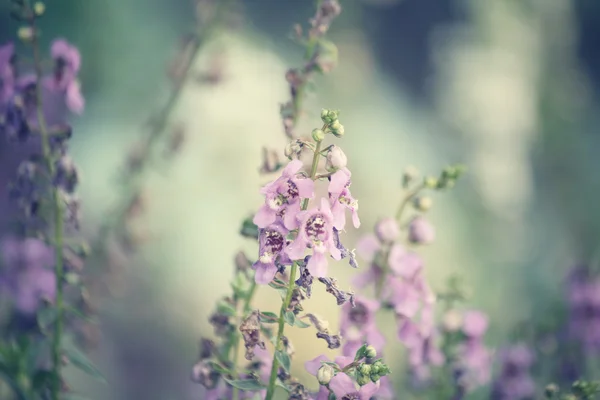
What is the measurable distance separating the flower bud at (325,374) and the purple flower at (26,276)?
37.7 inches

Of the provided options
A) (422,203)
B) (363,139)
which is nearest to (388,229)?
(422,203)

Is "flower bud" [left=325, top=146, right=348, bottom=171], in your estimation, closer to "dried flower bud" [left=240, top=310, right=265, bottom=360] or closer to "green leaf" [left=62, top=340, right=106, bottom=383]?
"dried flower bud" [left=240, top=310, right=265, bottom=360]

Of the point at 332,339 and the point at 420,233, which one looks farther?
the point at 420,233

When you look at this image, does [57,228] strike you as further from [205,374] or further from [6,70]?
[205,374]

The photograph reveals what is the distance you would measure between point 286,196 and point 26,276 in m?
1.04

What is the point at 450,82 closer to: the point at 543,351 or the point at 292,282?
the point at 543,351

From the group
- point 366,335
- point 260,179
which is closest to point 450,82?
point 260,179

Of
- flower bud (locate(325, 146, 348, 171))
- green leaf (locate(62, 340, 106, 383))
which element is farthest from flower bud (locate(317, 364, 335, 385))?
green leaf (locate(62, 340, 106, 383))

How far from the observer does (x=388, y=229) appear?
159cm

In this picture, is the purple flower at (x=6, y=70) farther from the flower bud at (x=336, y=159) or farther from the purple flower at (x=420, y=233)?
the purple flower at (x=420, y=233)

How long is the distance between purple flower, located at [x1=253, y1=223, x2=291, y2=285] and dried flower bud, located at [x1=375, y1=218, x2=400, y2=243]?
0.42 meters

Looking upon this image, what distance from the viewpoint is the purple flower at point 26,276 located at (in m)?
1.85

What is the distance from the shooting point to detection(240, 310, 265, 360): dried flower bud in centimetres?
126

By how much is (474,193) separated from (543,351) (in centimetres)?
312
